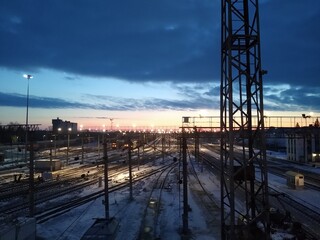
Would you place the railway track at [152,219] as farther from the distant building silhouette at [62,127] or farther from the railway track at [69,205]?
the distant building silhouette at [62,127]

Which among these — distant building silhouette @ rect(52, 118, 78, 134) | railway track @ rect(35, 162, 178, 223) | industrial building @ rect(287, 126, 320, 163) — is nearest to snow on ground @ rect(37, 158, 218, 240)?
railway track @ rect(35, 162, 178, 223)

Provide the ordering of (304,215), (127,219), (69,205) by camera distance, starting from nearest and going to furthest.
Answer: (127,219)
(304,215)
(69,205)

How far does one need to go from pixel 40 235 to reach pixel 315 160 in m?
63.0

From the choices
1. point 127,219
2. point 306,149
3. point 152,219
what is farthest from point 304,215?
point 306,149

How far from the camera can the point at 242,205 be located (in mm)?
28125

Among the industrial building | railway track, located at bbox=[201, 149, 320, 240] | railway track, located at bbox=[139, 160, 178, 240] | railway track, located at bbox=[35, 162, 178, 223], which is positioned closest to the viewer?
railway track, located at bbox=[201, 149, 320, 240]

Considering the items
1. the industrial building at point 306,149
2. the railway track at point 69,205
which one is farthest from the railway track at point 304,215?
the industrial building at point 306,149

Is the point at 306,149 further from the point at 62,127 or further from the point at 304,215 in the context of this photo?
the point at 62,127

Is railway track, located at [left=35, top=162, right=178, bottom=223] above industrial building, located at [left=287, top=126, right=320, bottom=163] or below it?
below

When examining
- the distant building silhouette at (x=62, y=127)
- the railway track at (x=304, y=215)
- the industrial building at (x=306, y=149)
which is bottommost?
the railway track at (x=304, y=215)

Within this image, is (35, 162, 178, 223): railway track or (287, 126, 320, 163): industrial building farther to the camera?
(287, 126, 320, 163): industrial building

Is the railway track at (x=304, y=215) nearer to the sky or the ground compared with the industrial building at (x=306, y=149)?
nearer to the ground

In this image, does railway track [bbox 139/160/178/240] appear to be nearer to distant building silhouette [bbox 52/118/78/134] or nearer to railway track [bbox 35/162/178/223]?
railway track [bbox 35/162/178/223]

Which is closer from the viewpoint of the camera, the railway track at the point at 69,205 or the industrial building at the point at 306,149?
the railway track at the point at 69,205
